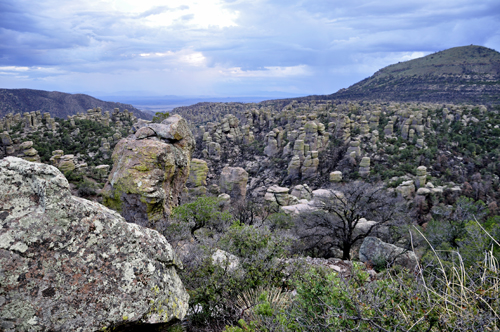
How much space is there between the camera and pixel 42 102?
8538 cm

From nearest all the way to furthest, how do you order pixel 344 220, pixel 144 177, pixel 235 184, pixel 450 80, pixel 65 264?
pixel 65 264 < pixel 144 177 < pixel 344 220 < pixel 235 184 < pixel 450 80

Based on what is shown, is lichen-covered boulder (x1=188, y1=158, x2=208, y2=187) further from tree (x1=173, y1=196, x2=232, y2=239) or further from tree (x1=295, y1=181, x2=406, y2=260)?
tree (x1=173, y1=196, x2=232, y2=239)

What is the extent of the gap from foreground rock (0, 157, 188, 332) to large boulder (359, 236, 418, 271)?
914 centimetres

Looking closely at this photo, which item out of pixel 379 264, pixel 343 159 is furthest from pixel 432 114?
pixel 379 264

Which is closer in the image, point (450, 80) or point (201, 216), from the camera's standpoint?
point (201, 216)

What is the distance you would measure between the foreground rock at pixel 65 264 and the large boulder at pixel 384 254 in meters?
9.14

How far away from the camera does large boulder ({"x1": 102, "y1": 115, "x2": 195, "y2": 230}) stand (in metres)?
10.9

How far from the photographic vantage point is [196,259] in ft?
18.1

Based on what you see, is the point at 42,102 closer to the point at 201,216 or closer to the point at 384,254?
the point at 201,216

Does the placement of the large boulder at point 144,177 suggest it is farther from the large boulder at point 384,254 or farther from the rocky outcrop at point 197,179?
the rocky outcrop at point 197,179

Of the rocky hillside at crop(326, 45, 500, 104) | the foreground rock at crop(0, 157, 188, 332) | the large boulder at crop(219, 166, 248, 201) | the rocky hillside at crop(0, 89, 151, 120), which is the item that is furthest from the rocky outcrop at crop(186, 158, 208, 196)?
the rocky hillside at crop(326, 45, 500, 104)

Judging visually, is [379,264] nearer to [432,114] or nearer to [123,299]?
[123,299]

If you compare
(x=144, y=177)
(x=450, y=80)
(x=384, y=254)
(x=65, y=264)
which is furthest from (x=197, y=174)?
(x=450, y=80)

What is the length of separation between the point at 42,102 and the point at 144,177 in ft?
315
